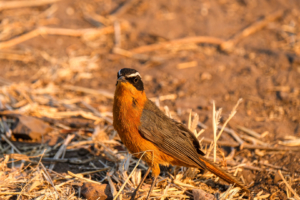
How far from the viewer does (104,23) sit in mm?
9953

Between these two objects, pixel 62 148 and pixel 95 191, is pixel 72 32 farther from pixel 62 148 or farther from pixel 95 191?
pixel 95 191

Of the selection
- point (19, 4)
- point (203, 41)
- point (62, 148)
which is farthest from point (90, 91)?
point (19, 4)

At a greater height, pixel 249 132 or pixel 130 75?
pixel 130 75

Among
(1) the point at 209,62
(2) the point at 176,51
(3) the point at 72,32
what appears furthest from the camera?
(3) the point at 72,32

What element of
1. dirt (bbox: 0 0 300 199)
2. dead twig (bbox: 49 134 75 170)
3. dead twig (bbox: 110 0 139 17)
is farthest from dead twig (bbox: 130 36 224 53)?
dead twig (bbox: 49 134 75 170)

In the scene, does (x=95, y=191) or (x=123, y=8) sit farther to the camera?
(x=123, y=8)

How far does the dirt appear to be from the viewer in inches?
256

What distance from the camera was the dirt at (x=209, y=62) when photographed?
21.4 feet

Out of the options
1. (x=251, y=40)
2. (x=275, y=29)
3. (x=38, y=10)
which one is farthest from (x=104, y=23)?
(x=275, y=29)

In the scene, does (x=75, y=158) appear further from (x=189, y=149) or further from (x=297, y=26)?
(x=297, y=26)

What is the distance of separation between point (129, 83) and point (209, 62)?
487 cm

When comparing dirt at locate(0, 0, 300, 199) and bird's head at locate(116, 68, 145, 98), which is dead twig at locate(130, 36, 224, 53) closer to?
dirt at locate(0, 0, 300, 199)

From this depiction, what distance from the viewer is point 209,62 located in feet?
28.4

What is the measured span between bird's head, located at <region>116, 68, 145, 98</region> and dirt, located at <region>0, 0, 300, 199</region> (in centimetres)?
171
